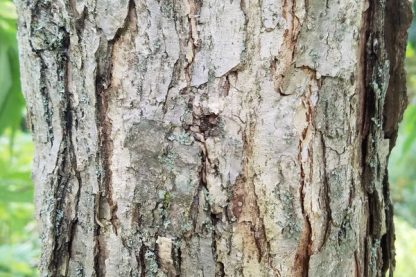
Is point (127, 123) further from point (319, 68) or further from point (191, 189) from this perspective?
point (319, 68)

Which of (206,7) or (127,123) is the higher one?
(206,7)

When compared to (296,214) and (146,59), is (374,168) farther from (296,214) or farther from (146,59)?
(146,59)

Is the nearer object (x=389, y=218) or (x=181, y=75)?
(x=181, y=75)

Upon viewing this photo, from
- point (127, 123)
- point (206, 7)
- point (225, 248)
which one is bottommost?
point (225, 248)

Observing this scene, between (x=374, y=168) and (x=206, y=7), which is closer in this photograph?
(x=206, y=7)

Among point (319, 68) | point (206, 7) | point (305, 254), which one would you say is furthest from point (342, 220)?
point (206, 7)

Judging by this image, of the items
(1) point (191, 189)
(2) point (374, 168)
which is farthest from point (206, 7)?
(2) point (374, 168)
